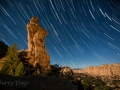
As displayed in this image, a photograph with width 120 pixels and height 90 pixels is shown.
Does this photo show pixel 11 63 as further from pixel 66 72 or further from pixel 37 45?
pixel 66 72

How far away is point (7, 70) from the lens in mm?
36781

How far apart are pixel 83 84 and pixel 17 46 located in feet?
91.5

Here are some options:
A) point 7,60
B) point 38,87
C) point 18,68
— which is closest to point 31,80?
point 38,87

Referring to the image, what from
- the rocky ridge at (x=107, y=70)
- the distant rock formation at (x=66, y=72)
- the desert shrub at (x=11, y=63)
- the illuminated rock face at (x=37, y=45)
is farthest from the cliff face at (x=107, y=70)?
the desert shrub at (x=11, y=63)

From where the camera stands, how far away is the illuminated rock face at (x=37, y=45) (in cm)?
4884

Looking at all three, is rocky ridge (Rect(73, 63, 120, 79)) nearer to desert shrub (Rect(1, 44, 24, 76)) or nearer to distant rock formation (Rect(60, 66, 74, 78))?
distant rock formation (Rect(60, 66, 74, 78))

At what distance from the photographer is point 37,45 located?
1998 inches

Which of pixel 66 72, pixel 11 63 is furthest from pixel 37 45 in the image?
pixel 66 72

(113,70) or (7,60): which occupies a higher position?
(113,70)

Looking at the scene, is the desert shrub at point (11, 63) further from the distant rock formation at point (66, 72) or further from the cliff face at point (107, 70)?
the cliff face at point (107, 70)

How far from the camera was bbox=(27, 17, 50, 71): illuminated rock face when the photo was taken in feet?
160

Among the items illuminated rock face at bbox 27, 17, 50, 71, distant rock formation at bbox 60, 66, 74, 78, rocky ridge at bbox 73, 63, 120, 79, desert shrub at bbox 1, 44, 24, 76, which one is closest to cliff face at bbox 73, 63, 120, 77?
rocky ridge at bbox 73, 63, 120, 79

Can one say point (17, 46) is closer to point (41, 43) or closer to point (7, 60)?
point (7, 60)

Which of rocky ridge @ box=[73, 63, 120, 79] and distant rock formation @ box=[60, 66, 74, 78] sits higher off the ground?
rocky ridge @ box=[73, 63, 120, 79]
